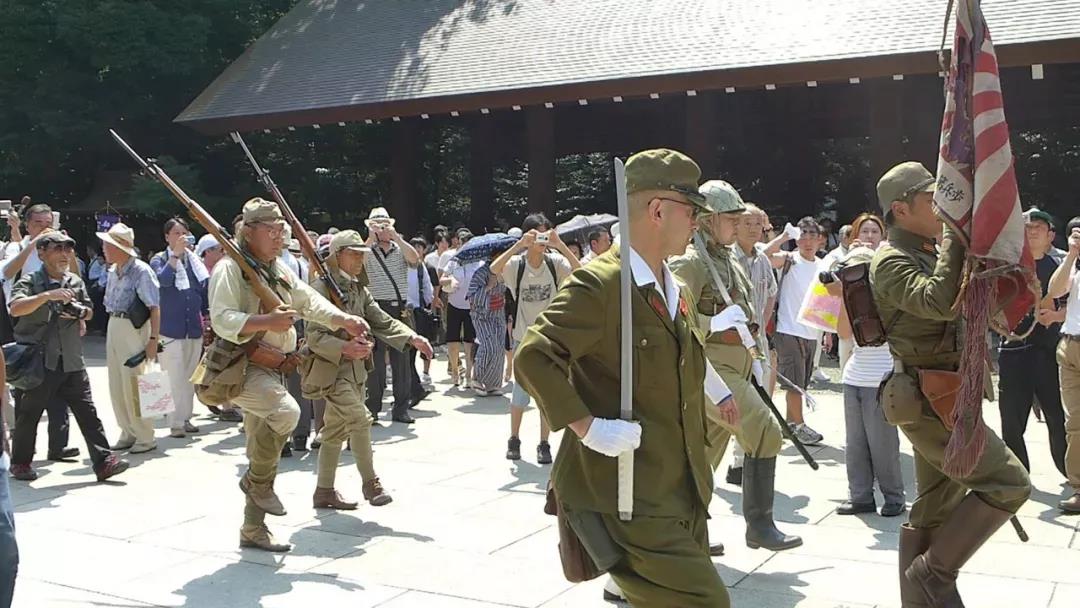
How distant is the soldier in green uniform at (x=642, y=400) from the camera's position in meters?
3.22

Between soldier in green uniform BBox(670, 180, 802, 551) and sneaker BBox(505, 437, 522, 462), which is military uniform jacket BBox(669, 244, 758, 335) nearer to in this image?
soldier in green uniform BBox(670, 180, 802, 551)

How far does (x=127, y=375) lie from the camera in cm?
911

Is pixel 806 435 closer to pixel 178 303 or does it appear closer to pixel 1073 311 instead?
pixel 1073 311

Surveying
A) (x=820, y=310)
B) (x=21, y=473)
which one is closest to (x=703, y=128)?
(x=820, y=310)

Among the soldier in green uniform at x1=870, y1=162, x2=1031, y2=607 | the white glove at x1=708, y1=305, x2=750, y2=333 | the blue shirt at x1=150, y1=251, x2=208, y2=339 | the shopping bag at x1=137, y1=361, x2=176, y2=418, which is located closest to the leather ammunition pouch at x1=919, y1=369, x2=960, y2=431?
the soldier in green uniform at x1=870, y1=162, x2=1031, y2=607

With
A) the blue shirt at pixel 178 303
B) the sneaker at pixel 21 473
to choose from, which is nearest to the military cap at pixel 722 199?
the sneaker at pixel 21 473

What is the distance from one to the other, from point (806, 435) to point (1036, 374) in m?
2.17

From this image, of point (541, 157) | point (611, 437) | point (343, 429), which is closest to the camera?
point (611, 437)

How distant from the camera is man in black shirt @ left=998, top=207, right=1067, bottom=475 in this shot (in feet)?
22.5

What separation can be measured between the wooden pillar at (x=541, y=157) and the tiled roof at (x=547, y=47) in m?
1.08

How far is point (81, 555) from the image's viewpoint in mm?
5957

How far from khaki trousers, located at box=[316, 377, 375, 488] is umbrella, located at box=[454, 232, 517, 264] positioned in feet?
14.8

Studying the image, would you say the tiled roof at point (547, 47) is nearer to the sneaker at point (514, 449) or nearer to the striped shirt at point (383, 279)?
the striped shirt at point (383, 279)

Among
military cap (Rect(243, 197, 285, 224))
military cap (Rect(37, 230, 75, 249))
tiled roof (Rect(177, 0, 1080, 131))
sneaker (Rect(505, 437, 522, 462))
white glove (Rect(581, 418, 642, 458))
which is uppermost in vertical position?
tiled roof (Rect(177, 0, 1080, 131))
